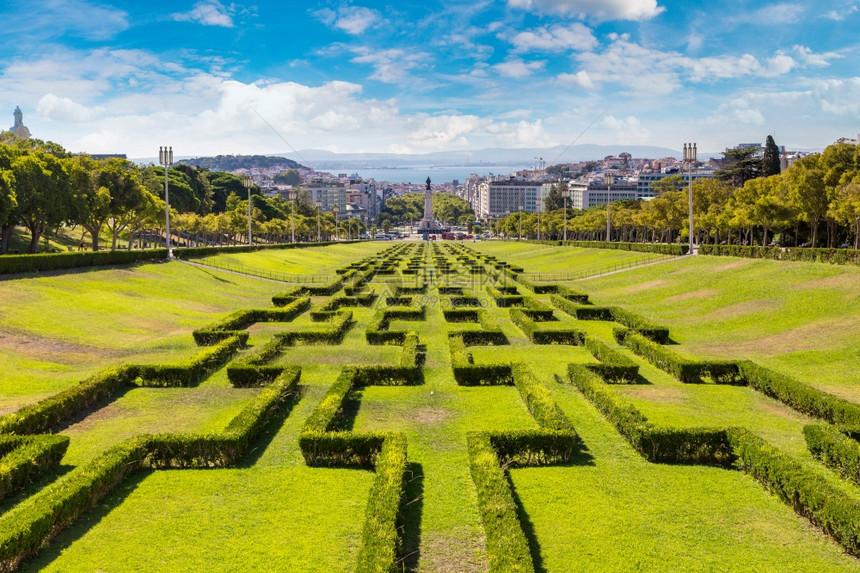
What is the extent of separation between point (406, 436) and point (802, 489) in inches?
347

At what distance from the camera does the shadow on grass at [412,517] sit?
10.1 metres

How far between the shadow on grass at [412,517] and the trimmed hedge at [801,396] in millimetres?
12525

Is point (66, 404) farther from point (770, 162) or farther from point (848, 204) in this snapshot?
point (770, 162)

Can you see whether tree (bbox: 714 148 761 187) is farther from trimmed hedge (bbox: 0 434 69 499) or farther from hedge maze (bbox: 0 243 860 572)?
trimmed hedge (bbox: 0 434 69 499)

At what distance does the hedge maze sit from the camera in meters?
10.4

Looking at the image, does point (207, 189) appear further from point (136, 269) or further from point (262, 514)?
point (262, 514)

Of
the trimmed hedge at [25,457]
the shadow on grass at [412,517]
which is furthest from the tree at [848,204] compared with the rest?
the trimmed hedge at [25,457]

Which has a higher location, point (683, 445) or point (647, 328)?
point (647, 328)

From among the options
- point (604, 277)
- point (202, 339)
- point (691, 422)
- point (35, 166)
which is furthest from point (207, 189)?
point (691, 422)

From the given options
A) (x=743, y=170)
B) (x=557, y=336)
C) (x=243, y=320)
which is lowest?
(x=557, y=336)

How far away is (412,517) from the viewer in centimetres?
1156

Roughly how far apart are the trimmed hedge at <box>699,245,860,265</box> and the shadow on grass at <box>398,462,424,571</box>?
3731 centimetres

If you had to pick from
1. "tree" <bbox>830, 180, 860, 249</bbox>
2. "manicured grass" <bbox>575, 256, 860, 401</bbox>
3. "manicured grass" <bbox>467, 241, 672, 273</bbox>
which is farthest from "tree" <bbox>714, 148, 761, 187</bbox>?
"manicured grass" <bbox>575, 256, 860, 401</bbox>

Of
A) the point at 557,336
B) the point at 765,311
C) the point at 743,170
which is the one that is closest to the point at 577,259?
the point at 765,311
